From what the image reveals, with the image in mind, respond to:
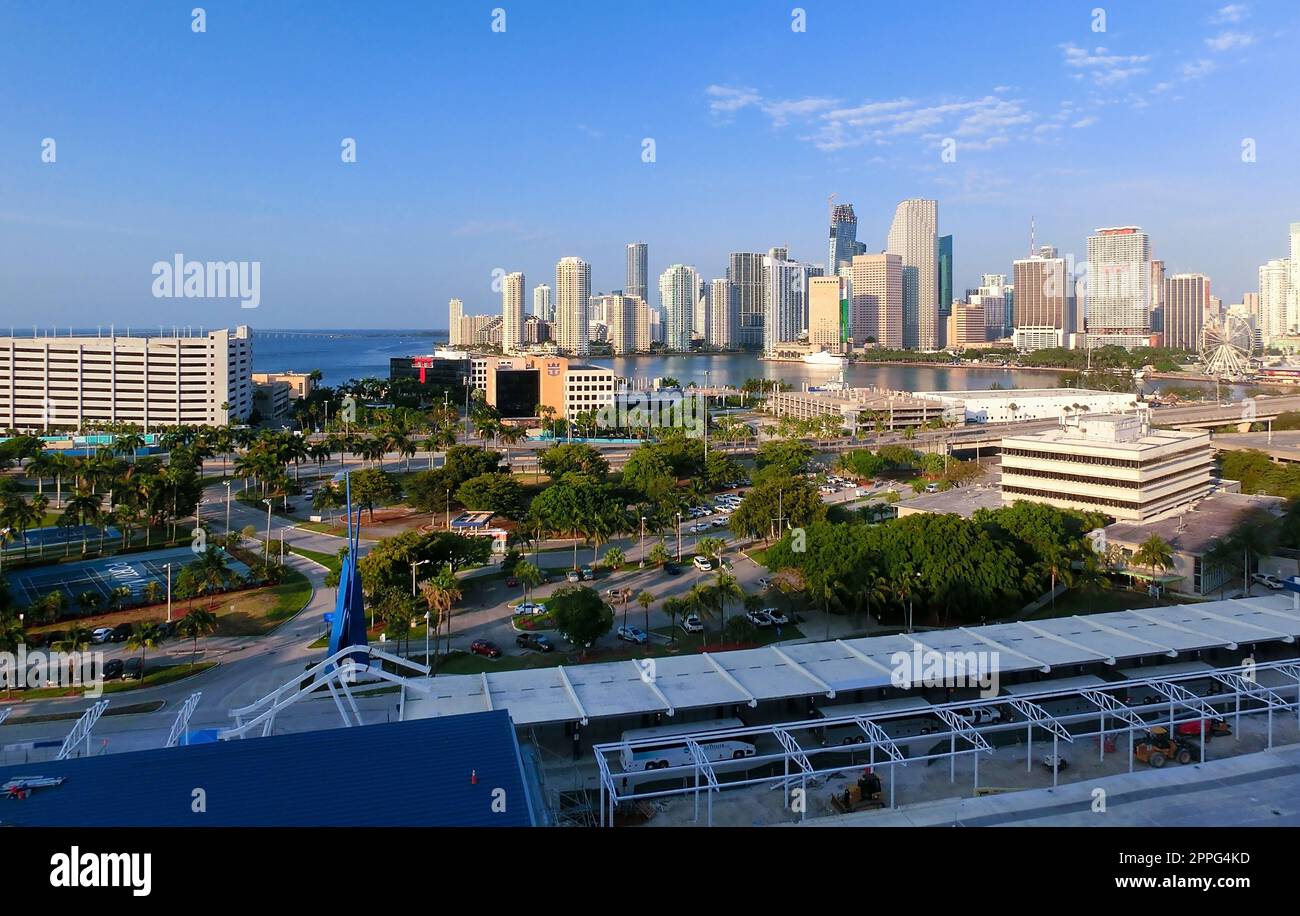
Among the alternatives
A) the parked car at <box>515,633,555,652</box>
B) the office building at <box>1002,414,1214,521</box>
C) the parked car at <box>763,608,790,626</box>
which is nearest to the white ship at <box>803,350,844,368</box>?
the office building at <box>1002,414,1214,521</box>

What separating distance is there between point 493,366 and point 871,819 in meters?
58.1

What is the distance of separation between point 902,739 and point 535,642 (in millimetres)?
8587

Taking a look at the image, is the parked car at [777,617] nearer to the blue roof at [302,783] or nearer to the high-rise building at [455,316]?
the blue roof at [302,783]

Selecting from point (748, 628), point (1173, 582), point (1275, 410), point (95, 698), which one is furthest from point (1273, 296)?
point (95, 698)

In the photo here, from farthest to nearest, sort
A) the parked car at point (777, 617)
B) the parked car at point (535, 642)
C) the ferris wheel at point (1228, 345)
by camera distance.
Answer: the ferris wheel at point (1228, 345)
the parked car at point (777, 617)
the parked car at point (535, 642)

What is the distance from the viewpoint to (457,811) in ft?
29.0

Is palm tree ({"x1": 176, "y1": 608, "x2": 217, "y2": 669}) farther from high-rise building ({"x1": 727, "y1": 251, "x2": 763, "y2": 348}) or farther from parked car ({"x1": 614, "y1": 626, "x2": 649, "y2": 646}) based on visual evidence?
high-rise building ({"x1": 727, "y1": 251, "x2": 763, "y2": 348})

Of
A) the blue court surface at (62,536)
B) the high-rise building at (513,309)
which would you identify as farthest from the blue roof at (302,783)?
the high-rise building at (513,309)

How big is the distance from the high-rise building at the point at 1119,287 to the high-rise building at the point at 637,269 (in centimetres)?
8626

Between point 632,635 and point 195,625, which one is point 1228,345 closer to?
point 632,635

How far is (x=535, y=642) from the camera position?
18.3 meters

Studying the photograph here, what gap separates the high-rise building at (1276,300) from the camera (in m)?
132
